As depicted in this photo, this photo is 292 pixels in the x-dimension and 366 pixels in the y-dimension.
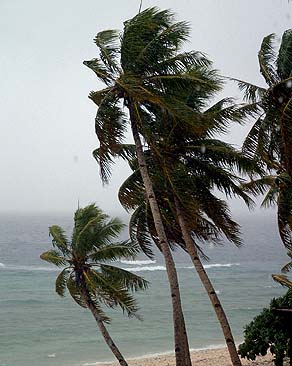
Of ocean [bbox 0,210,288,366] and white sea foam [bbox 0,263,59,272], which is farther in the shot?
white sea foam [bbox 0,263,59,272]

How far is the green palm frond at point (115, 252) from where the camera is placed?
16438mm

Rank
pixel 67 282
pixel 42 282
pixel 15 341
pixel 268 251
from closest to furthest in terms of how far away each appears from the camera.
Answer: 1. pixel 67 282
2. pixel 15 341
3. pixel 42 282
4. pixel 268 251

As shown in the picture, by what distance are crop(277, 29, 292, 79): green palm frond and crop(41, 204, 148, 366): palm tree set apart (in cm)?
706

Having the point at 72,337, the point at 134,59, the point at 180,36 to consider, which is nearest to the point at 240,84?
the point at 180,36

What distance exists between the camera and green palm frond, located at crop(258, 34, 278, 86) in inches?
461

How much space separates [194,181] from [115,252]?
4572 millimetres

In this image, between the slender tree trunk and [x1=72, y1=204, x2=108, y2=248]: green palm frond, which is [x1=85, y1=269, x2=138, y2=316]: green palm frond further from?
the slender tree trunk

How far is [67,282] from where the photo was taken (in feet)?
53.5

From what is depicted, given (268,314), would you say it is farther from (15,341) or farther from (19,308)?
(19,308)

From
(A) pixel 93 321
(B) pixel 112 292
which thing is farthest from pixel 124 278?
(A) pixel 93 321

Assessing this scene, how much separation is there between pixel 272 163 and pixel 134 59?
4.16m

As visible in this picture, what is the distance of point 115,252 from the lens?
54.5ft

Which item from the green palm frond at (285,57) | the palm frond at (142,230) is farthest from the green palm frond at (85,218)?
the green palm frond at (285,57)

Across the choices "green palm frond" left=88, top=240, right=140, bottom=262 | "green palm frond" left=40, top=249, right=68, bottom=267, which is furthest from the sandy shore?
"green palm frond" left=40, top=249, right=68, bottom=267
